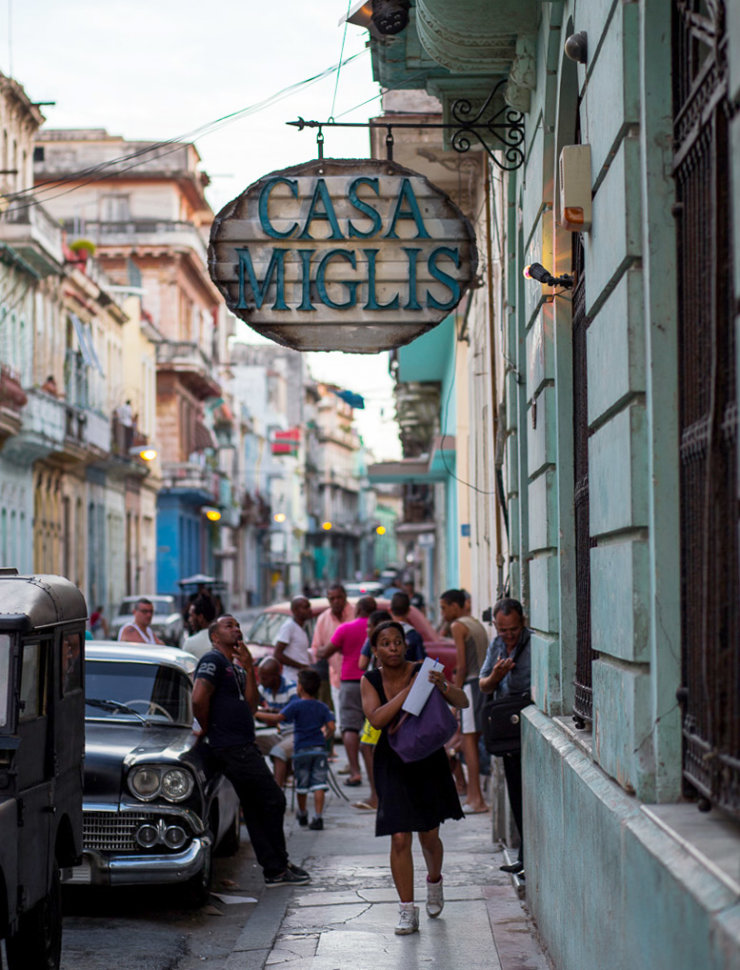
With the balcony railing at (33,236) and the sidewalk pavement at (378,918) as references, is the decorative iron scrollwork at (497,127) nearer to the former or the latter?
the sidewalk pavement at (378,918)

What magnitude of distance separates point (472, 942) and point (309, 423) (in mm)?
110068

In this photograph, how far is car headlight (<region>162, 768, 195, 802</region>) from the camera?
8.97 meters

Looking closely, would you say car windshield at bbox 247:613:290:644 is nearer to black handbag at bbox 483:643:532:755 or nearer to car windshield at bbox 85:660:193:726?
car windshield at bbox 85:660:193:726

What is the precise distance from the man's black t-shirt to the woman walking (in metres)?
1.56

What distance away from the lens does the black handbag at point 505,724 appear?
8797mm

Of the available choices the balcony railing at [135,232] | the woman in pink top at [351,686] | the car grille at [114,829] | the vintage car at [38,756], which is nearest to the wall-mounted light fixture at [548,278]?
the vintage car at [38,756]

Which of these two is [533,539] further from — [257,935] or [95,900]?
[95,900]

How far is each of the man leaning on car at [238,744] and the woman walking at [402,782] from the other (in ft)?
5.13

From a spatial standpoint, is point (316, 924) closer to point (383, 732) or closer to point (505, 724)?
point (383, 732)

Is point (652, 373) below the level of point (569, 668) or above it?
above

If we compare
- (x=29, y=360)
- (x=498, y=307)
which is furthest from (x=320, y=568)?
(x=498, y=307)

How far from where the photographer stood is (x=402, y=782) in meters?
8.34

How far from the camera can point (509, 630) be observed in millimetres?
9164

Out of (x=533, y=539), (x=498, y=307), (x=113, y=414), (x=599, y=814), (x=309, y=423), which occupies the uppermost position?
(x=309, y=423)
